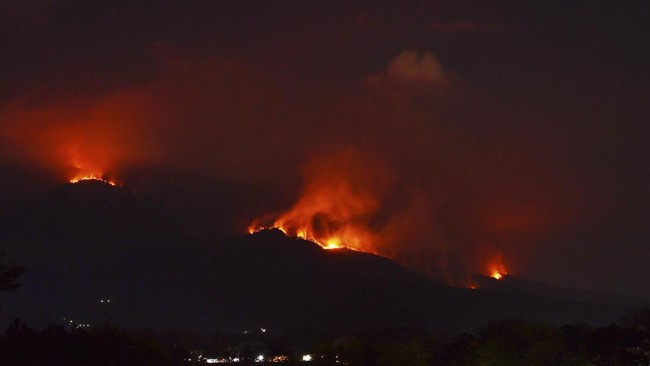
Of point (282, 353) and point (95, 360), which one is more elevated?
point (282, 353)

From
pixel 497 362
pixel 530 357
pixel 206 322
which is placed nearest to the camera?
pixel 497 362

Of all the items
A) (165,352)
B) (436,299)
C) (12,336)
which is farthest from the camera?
(436,299)

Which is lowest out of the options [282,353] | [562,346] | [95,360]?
[95,360]

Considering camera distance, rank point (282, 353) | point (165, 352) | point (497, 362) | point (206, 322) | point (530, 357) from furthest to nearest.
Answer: point (206, 322), point (282, 353), point (530, 357), point (165, 352), point (497, 362)

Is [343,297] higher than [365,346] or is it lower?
higher

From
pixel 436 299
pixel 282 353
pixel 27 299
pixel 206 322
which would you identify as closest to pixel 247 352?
pixel 282 353

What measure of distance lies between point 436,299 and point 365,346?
146m

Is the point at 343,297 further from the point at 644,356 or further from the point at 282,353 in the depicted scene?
the point at 644,356

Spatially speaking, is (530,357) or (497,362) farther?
(530,357)

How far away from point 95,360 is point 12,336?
405 centimetres

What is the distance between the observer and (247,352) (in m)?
93.9

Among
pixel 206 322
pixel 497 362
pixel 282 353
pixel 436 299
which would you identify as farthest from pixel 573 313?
pixel 497 362

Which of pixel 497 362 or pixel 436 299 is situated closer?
pixel 497 362

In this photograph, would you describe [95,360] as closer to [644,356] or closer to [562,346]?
[644,356]
